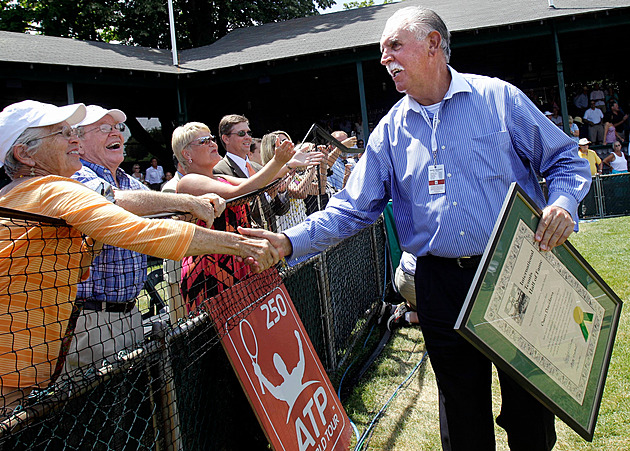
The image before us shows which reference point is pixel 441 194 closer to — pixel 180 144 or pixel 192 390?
pixel 192 390

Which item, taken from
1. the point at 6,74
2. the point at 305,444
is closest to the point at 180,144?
the point at 305,444

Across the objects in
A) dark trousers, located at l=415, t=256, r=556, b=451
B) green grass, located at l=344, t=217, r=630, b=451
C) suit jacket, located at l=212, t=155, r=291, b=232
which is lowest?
green grass, located at l=344, t=217, r=630, b=451

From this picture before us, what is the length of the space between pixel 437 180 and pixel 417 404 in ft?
6.75

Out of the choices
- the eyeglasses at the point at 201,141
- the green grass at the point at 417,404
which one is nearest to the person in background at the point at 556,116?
the green grass at the point at 417,404

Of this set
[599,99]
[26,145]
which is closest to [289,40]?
[599,99]

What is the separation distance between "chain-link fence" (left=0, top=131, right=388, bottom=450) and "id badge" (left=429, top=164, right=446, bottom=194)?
37.9 inches

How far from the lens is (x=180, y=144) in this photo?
3.68 meters

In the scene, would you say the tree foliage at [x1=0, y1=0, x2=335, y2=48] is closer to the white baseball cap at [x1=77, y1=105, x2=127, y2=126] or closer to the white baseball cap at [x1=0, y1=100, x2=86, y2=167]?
the white baseball cap at [x1=77, y1=105, x2=127, y2=126]

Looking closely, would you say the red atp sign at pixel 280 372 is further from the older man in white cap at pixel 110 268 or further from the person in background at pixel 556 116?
the person in background at pixel 556 116

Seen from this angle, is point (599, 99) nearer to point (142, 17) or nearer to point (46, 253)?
point (46, 253)

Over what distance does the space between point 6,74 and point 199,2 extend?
58.8ft

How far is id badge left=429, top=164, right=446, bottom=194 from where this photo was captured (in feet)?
7.63

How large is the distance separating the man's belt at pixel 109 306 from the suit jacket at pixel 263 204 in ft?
2.96

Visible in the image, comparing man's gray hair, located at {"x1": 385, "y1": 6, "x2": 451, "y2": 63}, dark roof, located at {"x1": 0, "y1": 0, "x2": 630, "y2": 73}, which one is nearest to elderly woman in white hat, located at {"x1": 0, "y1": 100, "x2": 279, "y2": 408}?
man's gray hair, located at {"x1": 385, "y1": 6, "x2": 451, "y2": 63}
